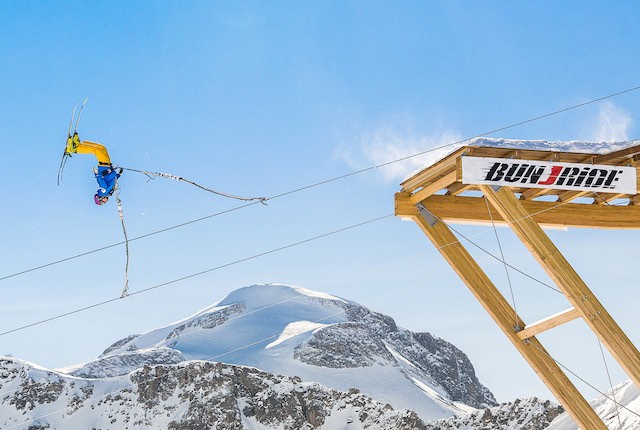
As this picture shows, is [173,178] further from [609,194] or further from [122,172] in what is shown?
[609,194]

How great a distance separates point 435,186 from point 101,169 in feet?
16.5

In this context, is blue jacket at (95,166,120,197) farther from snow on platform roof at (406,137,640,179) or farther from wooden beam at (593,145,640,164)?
wooden beam at (593,145,640,164)

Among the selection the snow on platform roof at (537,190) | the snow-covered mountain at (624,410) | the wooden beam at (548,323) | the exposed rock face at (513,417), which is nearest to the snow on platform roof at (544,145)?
the snow on platform roof at (537,190)

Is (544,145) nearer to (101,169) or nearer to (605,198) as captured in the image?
(605,198)

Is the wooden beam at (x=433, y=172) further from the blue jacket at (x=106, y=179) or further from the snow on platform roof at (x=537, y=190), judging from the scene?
the blue jacket at (x=106, y=179)

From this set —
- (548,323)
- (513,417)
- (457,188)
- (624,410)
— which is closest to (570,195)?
(457,188)

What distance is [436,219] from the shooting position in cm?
1320

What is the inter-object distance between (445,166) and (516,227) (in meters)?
1.37

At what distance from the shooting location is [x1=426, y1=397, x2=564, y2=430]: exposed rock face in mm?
185875

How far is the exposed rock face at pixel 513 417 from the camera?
18588 cm

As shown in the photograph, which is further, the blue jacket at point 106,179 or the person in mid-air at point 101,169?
the blue jacket at point 106,179

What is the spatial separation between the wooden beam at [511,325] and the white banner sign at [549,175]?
1.48 meters

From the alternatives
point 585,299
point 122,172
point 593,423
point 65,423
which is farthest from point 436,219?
point 65,423

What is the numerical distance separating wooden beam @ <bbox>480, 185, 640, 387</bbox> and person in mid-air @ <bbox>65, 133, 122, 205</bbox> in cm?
553
